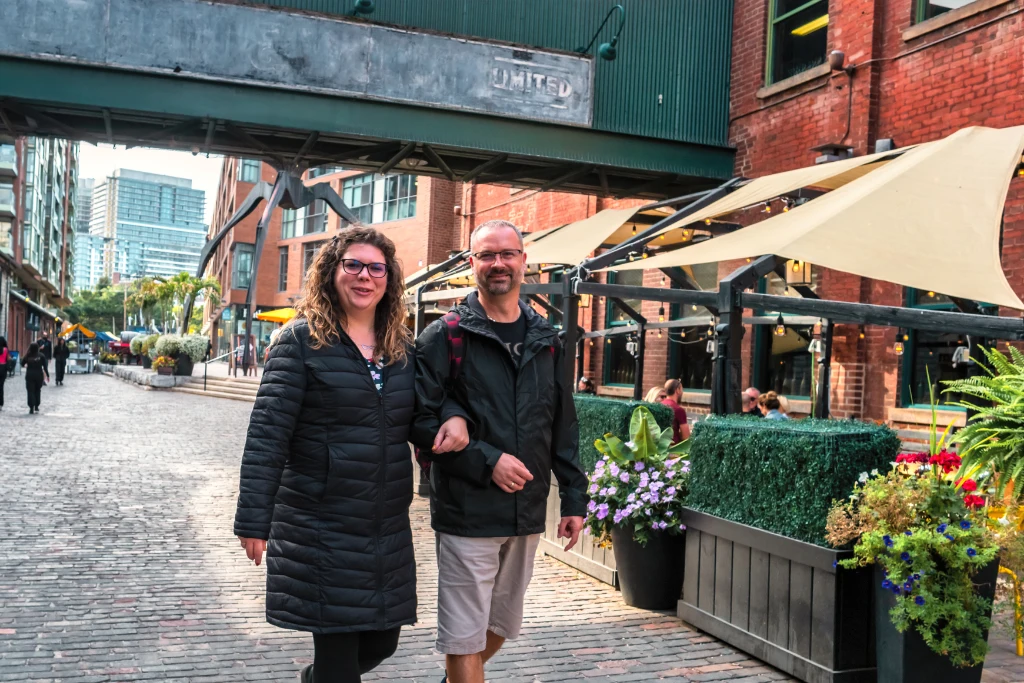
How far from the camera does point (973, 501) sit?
4.25 meters

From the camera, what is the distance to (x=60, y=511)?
861 centimetres

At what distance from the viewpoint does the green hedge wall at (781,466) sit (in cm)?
458

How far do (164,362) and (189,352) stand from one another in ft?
3.52

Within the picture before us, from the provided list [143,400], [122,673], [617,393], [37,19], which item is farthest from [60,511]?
[143,400]

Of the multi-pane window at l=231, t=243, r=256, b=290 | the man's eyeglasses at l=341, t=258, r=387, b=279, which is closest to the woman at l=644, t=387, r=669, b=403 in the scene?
the man's eyeglasses at l=341, t=258, r=387, b=279

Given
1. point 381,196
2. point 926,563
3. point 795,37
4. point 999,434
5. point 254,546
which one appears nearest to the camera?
point 254,546

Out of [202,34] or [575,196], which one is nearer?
[202,34]

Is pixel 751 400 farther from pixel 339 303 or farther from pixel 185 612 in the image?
pixel 339 303

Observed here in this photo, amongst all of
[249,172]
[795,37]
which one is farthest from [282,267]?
[795,37]

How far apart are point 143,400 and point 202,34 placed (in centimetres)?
1657

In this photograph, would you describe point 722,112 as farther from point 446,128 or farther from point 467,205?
point 467,205

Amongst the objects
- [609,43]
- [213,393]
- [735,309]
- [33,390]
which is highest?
[609,43]

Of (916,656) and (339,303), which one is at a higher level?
(339,303)

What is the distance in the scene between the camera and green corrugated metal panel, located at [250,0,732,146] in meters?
12.3
